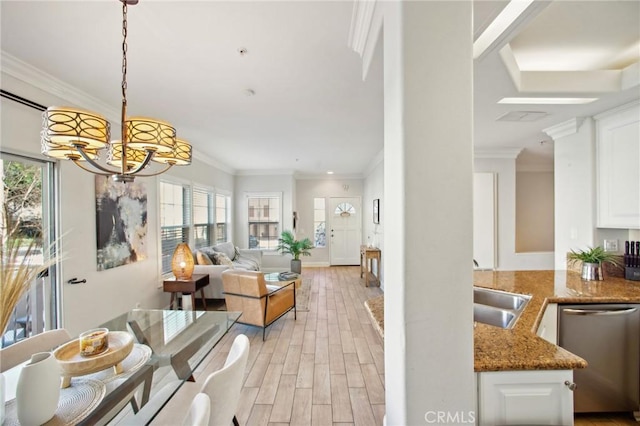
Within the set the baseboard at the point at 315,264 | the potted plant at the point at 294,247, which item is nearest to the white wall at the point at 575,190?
the potted plant at the point at 294,247

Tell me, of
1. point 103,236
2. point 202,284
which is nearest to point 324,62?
point 103,236

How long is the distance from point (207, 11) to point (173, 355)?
1.95 metres

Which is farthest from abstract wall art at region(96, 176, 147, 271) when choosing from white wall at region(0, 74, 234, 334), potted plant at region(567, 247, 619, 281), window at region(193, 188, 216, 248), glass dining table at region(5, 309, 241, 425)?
potted plant at region(567, 247, 619, 281)

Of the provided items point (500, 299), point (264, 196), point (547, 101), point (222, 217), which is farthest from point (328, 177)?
point (500, 299)

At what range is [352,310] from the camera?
13.3 feet

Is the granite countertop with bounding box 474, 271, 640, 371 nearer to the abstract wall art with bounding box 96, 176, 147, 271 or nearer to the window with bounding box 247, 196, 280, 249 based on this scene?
the abstract wall art with bounding box 96, 176, 147, 271

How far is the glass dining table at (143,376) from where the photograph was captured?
3.47ft

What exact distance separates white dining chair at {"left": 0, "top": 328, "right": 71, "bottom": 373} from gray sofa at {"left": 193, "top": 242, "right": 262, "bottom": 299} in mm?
2284

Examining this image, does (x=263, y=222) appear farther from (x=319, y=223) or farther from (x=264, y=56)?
(x=264, y=56)

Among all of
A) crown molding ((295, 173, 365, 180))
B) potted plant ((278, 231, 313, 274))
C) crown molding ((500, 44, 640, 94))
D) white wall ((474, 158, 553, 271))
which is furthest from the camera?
crown molding ((295, 173, 365, 180))

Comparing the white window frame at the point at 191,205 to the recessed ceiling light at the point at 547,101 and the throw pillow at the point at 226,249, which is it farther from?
the recessed ceiling light at the point at 547,101

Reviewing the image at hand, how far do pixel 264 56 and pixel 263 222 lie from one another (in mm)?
5512

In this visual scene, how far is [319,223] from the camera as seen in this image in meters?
7.66

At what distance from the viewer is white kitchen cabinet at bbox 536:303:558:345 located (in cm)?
173
